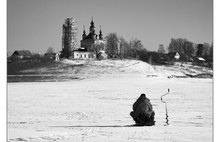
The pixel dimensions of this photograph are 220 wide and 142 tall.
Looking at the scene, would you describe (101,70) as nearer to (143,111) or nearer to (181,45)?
(181,45)

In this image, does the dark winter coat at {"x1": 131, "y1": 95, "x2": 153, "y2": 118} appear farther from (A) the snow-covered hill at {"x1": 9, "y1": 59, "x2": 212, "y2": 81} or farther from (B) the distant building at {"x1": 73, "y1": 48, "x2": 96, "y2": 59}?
(B) the distant building at {"x1": 73, "y1": 48, "x2": 96, "y2": 59}

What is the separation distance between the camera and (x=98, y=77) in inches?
1708

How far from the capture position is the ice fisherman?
33.8ft

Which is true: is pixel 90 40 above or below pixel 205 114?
above

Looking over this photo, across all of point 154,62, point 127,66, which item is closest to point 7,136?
point 127,66

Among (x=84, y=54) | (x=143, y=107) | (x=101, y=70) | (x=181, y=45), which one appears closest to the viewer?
(x=143, y=107)

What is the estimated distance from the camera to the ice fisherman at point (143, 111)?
1031cm

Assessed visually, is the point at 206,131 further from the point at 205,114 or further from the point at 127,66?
the point at 127,66

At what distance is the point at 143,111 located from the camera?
10.3 meters

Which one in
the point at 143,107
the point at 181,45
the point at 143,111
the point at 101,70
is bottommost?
the point at 143,111

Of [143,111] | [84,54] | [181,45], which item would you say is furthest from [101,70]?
[143,111]

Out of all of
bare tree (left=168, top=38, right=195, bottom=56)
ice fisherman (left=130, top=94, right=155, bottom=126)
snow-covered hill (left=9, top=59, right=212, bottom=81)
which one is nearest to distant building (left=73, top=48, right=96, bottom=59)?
snow-covered hill (left=9, top=59, right=212, bottom=81)
